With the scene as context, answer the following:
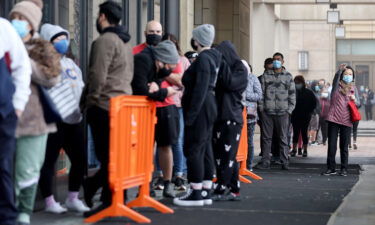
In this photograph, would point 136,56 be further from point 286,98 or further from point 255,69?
point 255,69

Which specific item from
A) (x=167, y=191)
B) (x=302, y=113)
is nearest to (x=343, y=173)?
(x=302, y=113)

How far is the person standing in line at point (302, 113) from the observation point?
20047 mm

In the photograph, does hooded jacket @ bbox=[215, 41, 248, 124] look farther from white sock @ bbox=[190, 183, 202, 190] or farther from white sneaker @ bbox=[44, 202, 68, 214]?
white sneaker @ bbox=[44, 202, 68, 214]

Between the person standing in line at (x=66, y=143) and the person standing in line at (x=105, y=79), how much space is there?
0.18 meters

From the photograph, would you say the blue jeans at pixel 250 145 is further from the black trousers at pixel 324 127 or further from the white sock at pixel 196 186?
the black trousers at pixel 324 127

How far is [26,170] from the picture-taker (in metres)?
7.34

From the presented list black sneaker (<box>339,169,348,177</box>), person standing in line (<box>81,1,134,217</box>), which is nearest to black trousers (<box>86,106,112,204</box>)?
person standing in line (<box>81,1,134,217</box>)

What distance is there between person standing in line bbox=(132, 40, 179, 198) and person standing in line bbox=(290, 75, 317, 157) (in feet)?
32.2

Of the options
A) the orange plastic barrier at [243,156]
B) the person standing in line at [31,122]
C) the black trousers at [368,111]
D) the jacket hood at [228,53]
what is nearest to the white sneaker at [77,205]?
the person standing in line at [31,122]

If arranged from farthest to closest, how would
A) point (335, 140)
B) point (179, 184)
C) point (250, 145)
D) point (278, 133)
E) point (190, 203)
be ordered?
point (278, 133) → point (250, 145) → point (335, 140) → point (179, 184) → point (190, 203)

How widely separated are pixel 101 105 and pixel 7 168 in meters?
1.70

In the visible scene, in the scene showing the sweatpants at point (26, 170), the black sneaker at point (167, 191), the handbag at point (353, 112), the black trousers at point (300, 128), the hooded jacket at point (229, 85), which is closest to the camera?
the sweatpants at point (26, 170)

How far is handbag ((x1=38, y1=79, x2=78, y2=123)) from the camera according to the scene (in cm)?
772

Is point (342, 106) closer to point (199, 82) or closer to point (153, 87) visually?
point (199, 82)
